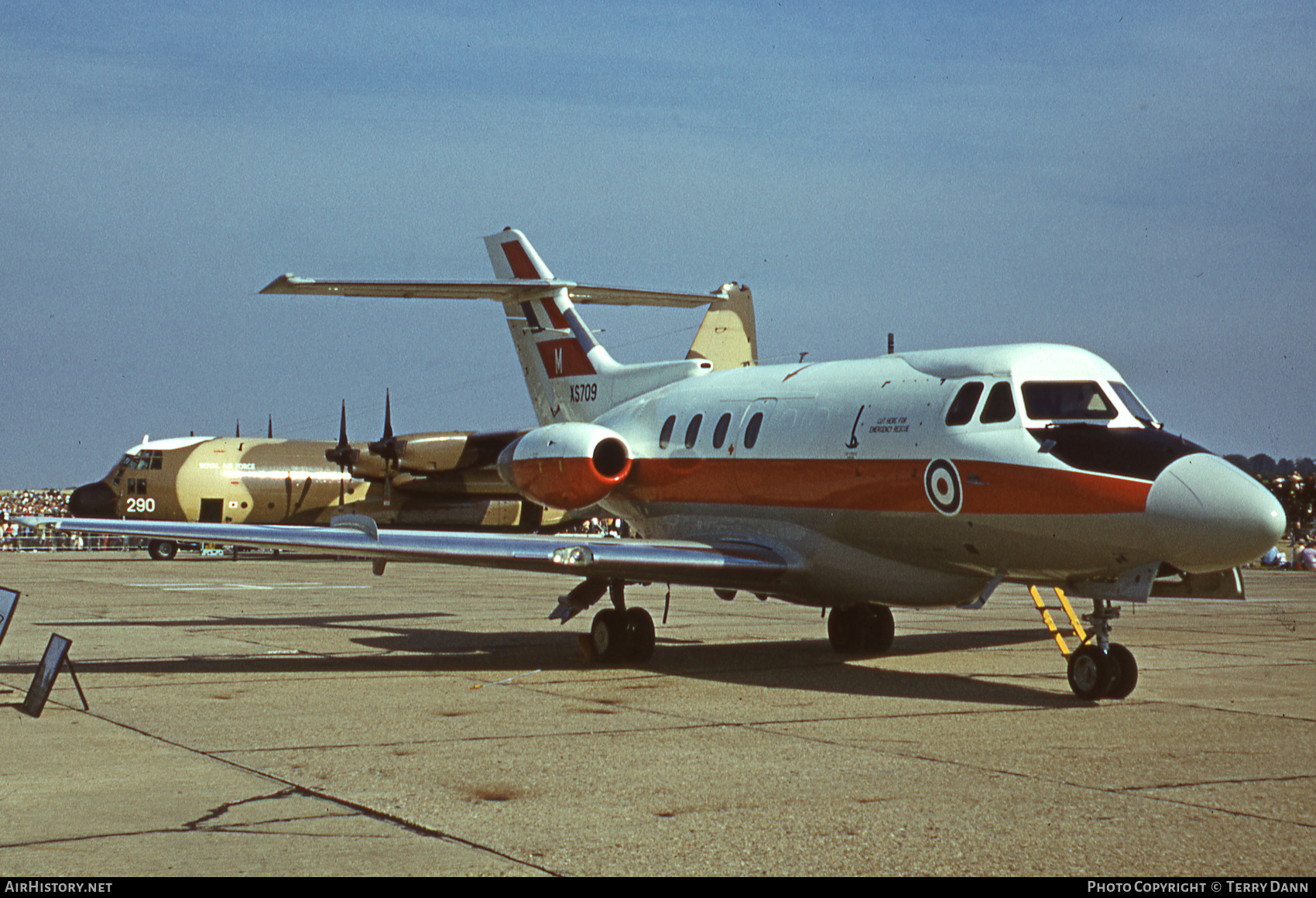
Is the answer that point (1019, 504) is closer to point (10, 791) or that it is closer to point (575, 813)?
point (575, 813)

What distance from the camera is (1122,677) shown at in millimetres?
10922

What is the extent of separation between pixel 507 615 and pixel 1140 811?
15.2 meters

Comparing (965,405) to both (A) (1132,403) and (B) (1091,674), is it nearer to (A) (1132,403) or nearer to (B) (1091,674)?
(A) (1132,403)

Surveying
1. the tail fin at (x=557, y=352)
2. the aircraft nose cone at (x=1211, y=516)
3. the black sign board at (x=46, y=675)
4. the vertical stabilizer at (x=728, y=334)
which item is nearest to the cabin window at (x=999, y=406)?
the aircraft nose cone at (x=1211, y=516)

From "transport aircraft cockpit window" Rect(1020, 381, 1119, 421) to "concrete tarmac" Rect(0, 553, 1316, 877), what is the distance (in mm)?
2419

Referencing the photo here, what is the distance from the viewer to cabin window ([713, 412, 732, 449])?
14781 millimetres

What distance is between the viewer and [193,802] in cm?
693

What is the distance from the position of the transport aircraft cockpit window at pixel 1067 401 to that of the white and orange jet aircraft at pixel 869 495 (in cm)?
2

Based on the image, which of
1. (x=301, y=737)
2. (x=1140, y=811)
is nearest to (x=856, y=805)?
(x=1140, y=811)

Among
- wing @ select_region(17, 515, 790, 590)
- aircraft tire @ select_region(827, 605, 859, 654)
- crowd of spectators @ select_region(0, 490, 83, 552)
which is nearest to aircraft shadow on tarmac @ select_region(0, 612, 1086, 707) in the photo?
aircraft tire @ select_region(827, 605, 859, 654)

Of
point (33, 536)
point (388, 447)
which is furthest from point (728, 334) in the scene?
point (33, 536)

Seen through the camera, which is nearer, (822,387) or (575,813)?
(575,813)

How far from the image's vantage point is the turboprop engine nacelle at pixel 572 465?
15773 mm

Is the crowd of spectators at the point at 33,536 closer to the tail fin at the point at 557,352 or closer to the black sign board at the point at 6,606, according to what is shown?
the tail fin at the point at 557,352
